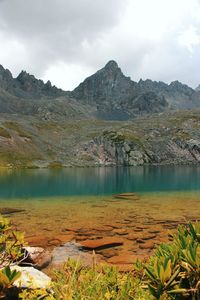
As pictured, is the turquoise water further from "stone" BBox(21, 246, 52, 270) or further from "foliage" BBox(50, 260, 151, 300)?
"foliage" BBox(50, 260, 151, 300)

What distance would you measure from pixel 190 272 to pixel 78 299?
200 cm

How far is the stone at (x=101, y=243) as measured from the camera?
956 inches

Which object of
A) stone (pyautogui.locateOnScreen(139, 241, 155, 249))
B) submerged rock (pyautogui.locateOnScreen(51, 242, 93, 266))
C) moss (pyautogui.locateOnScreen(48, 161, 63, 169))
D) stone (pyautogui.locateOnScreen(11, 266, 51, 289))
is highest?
moss (pyautogui.locateOnScreen(48, 161, 63, 169))

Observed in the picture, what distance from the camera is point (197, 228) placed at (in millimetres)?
6098

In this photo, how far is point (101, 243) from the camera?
24.9 meters

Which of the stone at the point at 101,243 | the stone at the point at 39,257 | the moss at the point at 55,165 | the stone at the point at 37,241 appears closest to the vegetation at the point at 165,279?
the stone at the point at 39,257

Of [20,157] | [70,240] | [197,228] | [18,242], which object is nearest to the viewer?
[197,228]

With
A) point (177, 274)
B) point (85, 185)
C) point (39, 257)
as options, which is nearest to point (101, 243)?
point (39, 257)

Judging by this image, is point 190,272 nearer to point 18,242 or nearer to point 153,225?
point 18,242

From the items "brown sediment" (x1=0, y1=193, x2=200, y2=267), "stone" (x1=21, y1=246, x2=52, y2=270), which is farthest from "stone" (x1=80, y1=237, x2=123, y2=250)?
"stone" (x1=21, y1=246, x2=52, y2=270)

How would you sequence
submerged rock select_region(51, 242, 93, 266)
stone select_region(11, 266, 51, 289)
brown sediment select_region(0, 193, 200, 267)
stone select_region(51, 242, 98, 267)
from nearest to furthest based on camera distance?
stone select_region(11, 266, 51, 289), stone select_region(51, 242, 98, 267), submerged rock select_region(51, 242, 93, 266), brown sediment select_region(0, 193, 200, 267)

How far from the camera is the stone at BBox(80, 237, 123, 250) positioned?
24.3 metres

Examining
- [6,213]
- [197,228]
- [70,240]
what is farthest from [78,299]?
[6,213]

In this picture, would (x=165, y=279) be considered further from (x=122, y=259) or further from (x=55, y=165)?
(x=55, y=165)
